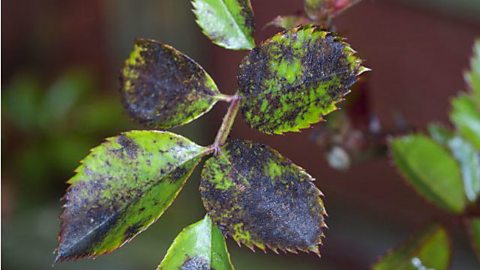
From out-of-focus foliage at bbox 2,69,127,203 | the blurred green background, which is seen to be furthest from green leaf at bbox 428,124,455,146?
out-of-focus foliage at bbox 2,69,127,203

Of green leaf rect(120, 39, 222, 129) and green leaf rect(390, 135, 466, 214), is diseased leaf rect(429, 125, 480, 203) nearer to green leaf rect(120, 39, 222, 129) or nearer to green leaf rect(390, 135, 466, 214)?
green leaf rect(390, 135, 466, 214)

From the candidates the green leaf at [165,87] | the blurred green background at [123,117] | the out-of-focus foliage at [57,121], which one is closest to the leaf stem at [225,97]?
the green leaf at [165,87]

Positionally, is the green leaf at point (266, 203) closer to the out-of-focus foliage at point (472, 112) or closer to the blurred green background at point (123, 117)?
the out-of-focus foliage at point (472, 112)

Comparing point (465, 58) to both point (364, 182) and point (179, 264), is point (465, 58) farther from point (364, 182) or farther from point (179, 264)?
point (179, 264)

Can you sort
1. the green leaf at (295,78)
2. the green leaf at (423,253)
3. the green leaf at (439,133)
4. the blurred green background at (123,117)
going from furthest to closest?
the blurred green background at (123,117) → the green leaf at (439,133) → the green leaf at (423,253) → the green leaf at (295,78)

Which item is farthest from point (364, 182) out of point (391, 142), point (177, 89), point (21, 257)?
point (177, 89)

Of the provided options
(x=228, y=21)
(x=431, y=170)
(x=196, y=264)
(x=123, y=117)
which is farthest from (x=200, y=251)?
(x=123, y=117)

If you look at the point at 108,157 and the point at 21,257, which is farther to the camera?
the point at 21,257

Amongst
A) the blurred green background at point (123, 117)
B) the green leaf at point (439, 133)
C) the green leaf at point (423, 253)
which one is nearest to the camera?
the green leaf at point (423, 253)
